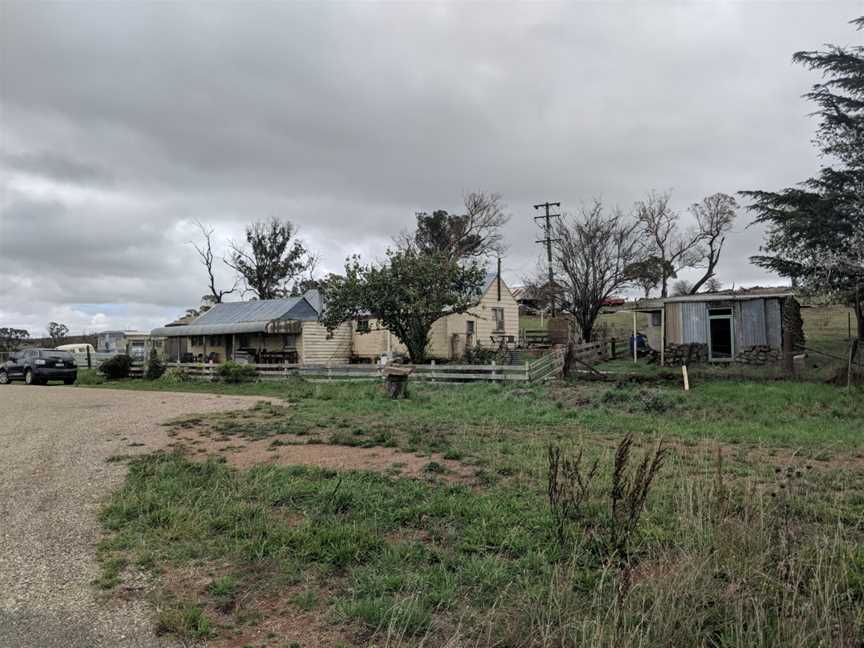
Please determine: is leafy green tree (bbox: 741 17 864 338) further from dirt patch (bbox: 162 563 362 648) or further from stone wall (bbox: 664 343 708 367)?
dirt patch (bbox: 162 563 362 648)

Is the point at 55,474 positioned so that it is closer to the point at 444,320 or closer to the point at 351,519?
the point at 351,519

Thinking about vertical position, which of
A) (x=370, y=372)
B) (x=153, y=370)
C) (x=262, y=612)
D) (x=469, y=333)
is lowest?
(x=262, y=612)

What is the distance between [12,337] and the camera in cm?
5509

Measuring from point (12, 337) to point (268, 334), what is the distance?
3894 cm

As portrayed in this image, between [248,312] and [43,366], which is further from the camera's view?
[248,312]

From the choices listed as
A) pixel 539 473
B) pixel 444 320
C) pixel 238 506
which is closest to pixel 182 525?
pixel 238 506

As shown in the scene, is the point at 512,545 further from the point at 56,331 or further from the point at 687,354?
the point at 56,331

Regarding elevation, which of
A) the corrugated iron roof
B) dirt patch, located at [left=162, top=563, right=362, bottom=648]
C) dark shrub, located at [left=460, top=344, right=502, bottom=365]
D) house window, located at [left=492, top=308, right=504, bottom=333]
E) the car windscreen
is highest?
the corrugated iron roof

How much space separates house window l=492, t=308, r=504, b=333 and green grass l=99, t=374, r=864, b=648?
24410mm

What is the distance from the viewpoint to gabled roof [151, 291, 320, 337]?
30531mm

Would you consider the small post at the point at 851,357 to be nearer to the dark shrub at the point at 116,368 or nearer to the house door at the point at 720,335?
the house door at the point at 720,335

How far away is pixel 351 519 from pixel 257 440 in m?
4.37

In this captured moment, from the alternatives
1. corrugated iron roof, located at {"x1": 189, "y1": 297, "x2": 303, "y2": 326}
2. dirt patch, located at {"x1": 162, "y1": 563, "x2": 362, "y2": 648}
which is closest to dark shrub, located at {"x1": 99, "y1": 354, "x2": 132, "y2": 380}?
corrugated iron roof, located at {"x1": 189, "y1": 297, "x2": 303, "y2": 326}

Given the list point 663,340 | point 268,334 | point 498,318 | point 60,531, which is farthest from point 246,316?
point 60,531
